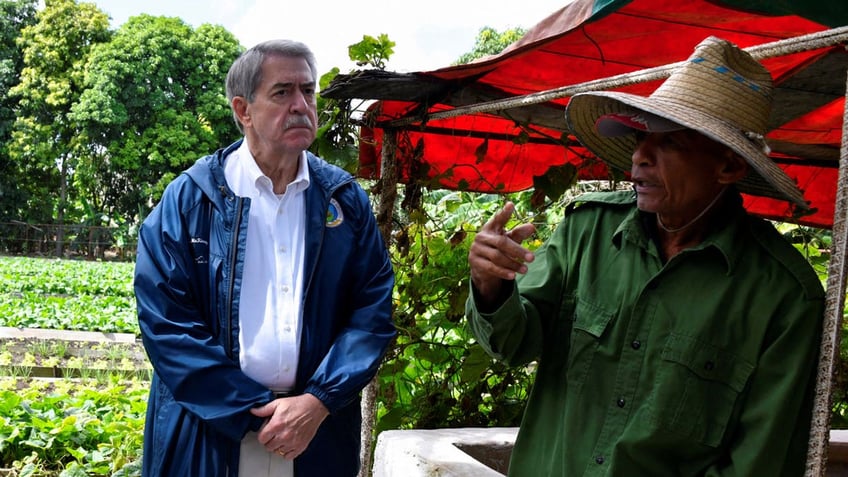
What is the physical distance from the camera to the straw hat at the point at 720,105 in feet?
4.97

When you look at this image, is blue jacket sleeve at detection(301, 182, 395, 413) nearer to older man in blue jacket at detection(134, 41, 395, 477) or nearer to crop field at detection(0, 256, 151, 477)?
older man in blue jacket at detection(134, 41, 395, 477)

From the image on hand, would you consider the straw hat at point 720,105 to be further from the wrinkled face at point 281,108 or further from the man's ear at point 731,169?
the wrinkled face at point 281,108

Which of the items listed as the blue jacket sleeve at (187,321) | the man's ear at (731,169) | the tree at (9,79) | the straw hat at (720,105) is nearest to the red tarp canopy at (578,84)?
the straw hat at (720,105)

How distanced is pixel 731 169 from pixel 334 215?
1246mm

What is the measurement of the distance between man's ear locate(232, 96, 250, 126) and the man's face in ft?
4.29

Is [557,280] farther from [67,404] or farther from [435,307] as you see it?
[67,404]

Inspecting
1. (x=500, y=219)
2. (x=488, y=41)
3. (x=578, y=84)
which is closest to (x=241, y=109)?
(x=578, y=84)

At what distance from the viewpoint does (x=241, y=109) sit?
97.9 inches

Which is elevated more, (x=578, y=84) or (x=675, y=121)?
(x=578, y=84)

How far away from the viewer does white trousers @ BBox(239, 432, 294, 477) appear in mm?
2295

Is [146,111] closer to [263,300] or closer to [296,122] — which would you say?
[296,122]

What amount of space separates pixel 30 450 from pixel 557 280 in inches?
165

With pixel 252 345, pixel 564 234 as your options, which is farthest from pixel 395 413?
pixel 564 234

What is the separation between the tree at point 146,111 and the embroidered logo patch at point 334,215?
93.5 ft
